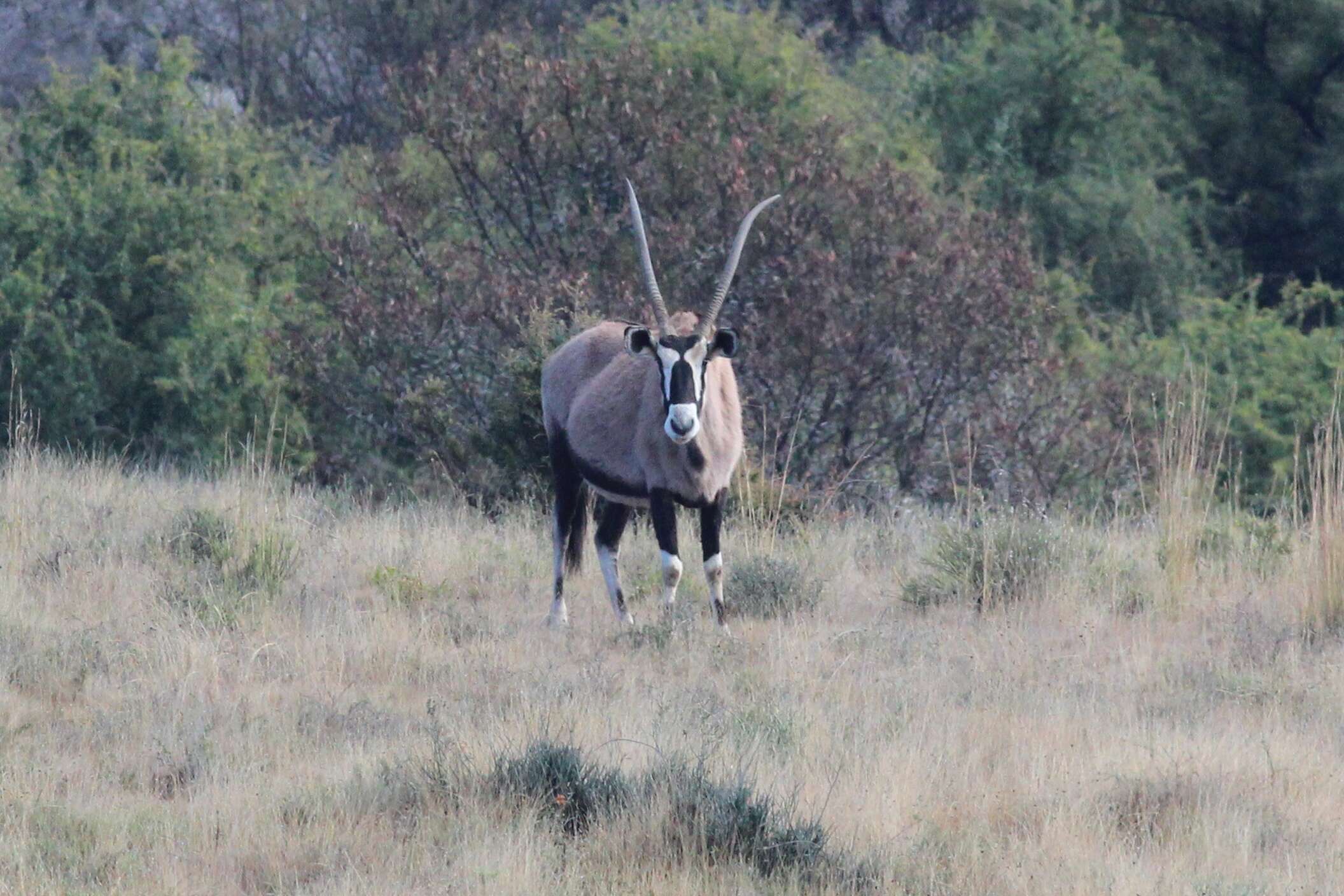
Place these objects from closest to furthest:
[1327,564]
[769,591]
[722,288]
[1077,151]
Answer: [1327,564] < [722,288] < [769,591] < [1077,151]

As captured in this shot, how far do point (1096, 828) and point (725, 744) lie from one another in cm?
144

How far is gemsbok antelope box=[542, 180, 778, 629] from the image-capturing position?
8.51 m

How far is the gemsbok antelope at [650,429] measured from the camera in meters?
8.51

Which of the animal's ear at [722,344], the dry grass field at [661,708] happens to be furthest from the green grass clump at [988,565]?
the animal's ear at [722,344]

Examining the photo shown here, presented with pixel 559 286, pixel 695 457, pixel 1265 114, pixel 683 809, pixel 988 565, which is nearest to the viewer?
pixel 683 809

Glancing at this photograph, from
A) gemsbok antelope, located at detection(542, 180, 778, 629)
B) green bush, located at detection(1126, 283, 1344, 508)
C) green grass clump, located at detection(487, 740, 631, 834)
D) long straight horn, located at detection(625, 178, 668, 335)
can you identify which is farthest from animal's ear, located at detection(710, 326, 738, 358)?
green bush, located at detection(1126, 283, 1344, 508)

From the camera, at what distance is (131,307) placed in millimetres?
16766

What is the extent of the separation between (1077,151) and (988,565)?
16.2 meters

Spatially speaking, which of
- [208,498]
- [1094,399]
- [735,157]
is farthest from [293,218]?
[1094,399]

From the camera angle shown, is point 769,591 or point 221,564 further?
point 221,564

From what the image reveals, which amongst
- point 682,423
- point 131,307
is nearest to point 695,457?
point 682,423

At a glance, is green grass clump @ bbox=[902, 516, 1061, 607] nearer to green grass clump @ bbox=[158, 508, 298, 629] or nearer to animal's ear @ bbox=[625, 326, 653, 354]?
animal's ear @ bbox=[625, 326, 653, 354]

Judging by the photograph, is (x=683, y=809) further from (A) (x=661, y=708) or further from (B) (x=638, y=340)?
(B) (x=638, y=340)

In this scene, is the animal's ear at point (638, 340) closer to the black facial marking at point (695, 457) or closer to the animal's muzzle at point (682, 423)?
the animal's muzzle at point (682, 423)
